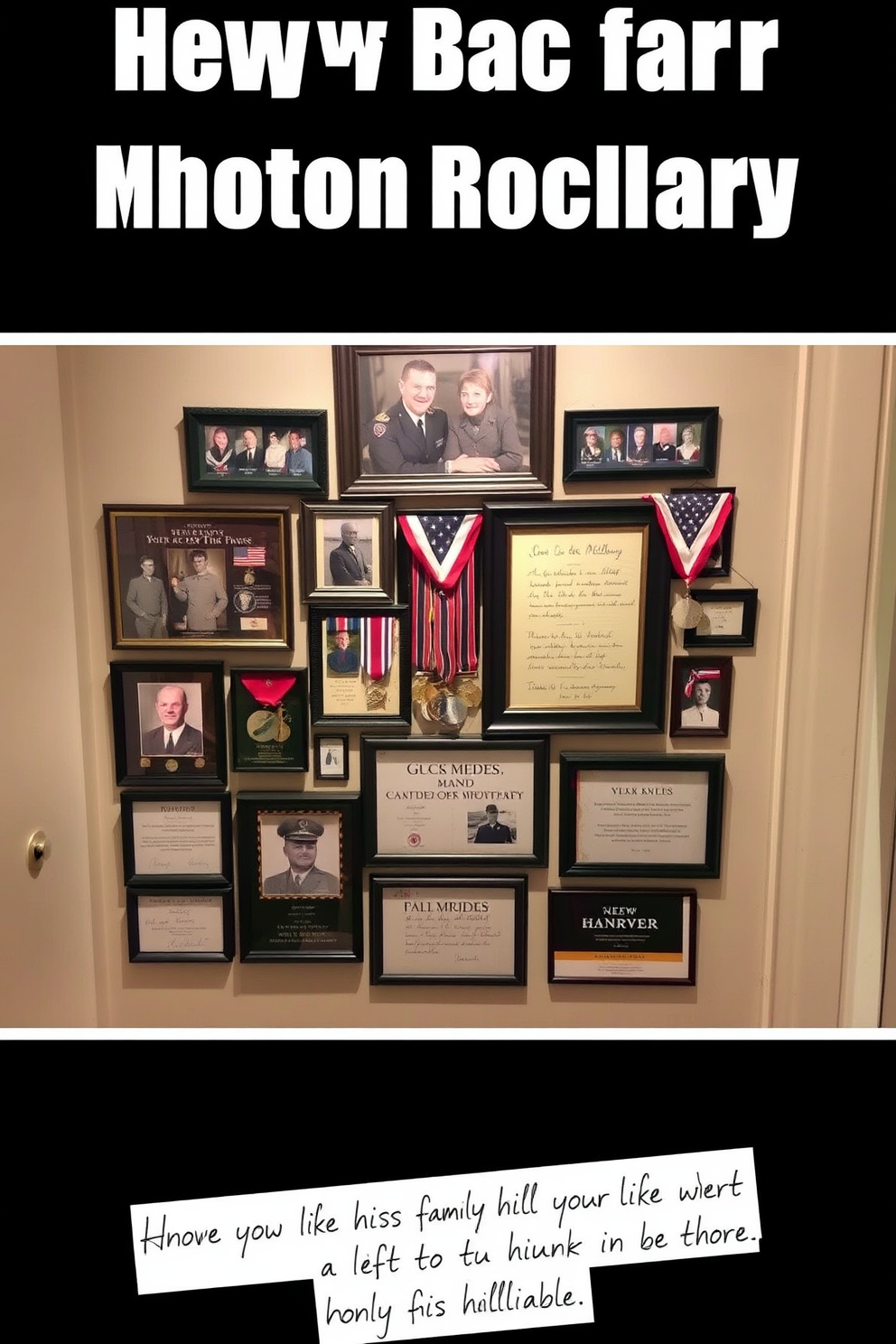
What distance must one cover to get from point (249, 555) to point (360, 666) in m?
→ 0.31

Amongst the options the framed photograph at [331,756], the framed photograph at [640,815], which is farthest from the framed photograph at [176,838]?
the framed photograph at [640,815]

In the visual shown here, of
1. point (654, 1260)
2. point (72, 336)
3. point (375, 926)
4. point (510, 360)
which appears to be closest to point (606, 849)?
point (375, 926)

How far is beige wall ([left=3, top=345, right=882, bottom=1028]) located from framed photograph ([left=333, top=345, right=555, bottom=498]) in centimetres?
4

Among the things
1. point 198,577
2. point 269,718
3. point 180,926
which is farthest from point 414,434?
point 180,926

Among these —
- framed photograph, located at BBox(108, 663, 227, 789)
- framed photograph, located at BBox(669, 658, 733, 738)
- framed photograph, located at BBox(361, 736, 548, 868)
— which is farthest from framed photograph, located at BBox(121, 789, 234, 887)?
framed photograph, located at BBox(669, 658, 733, 738)

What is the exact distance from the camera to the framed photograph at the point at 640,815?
1.62 metres

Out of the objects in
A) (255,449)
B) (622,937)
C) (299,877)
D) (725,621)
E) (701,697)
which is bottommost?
(622,937)

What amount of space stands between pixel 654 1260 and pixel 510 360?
1.39 meters

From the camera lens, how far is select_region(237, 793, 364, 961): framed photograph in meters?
1.65

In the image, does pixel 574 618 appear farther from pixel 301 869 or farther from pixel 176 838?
pixel 176 838

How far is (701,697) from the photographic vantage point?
160 cm

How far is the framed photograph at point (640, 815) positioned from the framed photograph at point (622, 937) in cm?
6

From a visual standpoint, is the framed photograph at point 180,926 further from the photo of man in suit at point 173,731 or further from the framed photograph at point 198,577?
the framed photograph at point 198,577

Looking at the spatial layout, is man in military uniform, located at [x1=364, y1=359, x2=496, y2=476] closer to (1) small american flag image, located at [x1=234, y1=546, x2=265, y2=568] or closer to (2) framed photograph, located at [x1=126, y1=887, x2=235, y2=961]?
(1) small american flag image, located at [x1=234, y1=546, x2=265, y2=568]
